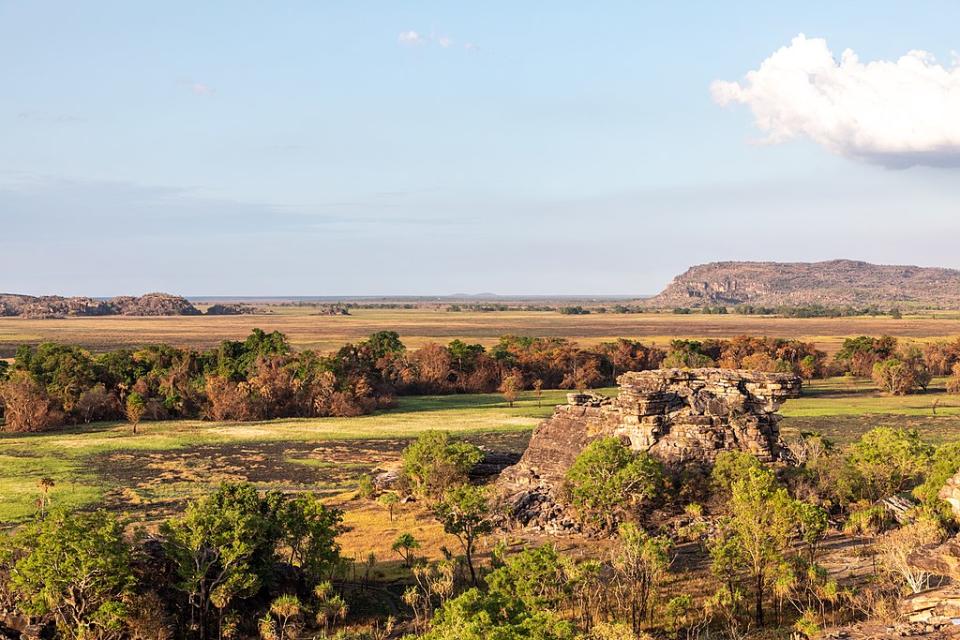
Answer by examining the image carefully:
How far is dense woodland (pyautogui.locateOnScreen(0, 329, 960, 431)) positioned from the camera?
301 ft

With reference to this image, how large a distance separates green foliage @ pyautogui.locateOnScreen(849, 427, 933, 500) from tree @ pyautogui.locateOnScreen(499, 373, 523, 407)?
58.4 metres

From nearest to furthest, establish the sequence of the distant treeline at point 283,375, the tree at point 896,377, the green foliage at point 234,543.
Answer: the green foliage at point 234,543, the distant treeline at point 283,375, the tree at point 896,377

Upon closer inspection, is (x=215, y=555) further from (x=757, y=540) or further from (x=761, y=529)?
(x=761, y=529)

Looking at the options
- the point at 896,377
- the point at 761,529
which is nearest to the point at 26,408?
the point at 761,529

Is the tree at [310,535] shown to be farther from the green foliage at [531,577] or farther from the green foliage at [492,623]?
the green foliage at [492,623]

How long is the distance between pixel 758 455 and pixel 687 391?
5503 millimetres

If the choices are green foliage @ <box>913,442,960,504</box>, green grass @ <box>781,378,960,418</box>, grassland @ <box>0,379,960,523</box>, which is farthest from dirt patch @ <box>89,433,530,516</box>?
green grass @ <box>781,378,960,418</box>

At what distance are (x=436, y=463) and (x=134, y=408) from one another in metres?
49.4

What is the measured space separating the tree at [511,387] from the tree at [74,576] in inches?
3077

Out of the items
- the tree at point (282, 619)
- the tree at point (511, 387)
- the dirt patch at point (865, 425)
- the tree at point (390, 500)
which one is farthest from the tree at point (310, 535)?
the tree at point (511, 387)

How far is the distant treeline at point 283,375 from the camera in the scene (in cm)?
9094

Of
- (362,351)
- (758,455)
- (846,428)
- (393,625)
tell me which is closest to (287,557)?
(393,625)

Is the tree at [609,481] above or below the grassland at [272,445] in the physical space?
above

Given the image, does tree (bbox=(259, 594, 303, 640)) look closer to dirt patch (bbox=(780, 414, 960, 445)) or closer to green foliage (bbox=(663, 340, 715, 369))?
dirt patch (bbox=(780, 414, 960, 445))
